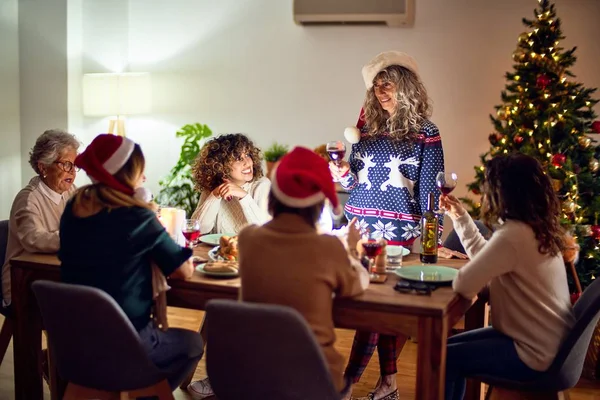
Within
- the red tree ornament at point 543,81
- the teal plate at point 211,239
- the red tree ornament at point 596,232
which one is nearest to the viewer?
the teal plate at point 211,239

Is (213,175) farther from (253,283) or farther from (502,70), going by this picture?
(502,70)

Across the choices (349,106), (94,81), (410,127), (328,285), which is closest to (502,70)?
(349,106)

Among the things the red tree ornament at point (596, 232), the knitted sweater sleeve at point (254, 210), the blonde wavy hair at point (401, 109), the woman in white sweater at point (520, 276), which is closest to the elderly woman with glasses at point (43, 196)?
the knitted sweater sleeve at point (254, 210)

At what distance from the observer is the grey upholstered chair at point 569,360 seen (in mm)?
2184

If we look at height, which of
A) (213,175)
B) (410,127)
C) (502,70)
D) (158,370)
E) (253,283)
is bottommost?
(158,370)

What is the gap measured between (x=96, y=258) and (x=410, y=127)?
147 cm

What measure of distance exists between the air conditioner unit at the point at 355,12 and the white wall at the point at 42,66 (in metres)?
1.63

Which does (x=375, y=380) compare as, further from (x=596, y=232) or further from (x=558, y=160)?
(x=558, y=160)

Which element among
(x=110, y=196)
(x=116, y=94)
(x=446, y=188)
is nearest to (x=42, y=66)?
(x=116, y=94)

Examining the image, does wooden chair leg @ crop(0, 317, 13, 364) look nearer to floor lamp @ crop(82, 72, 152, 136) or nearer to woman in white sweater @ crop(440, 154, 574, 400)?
woman in white sweater @ crop(440, 154, 574, 400)

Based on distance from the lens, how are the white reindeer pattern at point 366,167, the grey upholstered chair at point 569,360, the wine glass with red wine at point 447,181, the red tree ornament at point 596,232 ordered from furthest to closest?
the red tree ornament at point 596,232 → the white reindeer pattern at point 366,167 → the wine glass with red wine at point 447,181 → the grey upholstered chair at point 569,360

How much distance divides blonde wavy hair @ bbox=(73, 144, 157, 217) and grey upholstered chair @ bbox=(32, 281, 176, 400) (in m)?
0.26

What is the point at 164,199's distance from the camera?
207 inches

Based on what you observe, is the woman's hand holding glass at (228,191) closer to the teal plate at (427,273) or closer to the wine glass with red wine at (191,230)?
the wine glass with red wine at (191,230)
